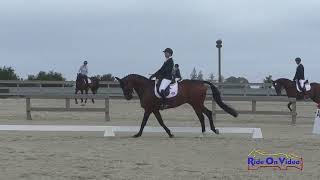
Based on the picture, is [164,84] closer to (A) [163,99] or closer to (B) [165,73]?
(B) [165,73]

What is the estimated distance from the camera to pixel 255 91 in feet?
123

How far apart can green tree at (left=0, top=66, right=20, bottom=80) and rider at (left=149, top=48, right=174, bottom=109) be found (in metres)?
35.8

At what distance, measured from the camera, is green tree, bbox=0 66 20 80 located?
1907 inches

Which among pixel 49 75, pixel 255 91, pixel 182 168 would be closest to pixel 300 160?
pixel 182 168

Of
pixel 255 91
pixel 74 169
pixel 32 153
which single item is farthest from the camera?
pixel 255 91

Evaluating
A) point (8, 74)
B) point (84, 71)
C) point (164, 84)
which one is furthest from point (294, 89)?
point (8, 74)

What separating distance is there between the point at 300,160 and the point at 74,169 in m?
3.77

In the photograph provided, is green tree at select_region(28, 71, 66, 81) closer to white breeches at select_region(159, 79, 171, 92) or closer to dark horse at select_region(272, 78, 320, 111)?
dark horse at select_region(272, 78, 320, 111)

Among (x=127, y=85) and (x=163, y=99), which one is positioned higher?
(x=127, y=85)

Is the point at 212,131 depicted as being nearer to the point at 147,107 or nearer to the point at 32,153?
the point at 147,107

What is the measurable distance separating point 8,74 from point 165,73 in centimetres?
3711

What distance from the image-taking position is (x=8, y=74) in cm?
4916

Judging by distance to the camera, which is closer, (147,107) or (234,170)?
(234,170)

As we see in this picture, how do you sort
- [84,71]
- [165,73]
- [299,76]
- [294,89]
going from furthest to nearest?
[84,71]
[294,89]
[299,76]
[165,73]
